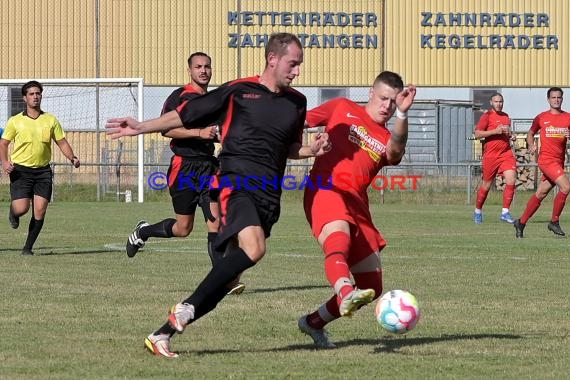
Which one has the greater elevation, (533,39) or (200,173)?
(533,39)

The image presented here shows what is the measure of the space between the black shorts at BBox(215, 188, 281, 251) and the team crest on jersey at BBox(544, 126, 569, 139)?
12.8m

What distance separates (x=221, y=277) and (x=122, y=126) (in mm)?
1008

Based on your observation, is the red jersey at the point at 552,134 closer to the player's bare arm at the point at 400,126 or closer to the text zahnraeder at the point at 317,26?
the player's bare arm at the point at 400,126

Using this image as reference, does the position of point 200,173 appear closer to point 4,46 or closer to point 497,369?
point 497,369

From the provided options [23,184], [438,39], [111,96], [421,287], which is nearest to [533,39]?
[438,39]

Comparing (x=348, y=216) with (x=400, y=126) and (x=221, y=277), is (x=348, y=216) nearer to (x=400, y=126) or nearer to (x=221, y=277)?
(x=400, y=126)

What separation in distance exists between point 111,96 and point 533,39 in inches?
538

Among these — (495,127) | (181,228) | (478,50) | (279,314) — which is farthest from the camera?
(478,50)

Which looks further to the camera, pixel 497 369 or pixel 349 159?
pixel 349 159

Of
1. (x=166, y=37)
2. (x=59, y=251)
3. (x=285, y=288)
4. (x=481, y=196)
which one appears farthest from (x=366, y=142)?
(x=166, y=37)

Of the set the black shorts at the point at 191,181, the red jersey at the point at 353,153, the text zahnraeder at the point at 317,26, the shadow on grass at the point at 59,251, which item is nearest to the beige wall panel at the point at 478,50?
the text zahnraeder at the point at 317,26

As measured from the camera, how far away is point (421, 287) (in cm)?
1128

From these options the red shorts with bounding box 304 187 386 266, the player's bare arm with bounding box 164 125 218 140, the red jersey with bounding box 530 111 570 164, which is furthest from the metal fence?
the red shorts with bounding box 304 187 386 266

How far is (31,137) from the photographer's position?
49.6ft
